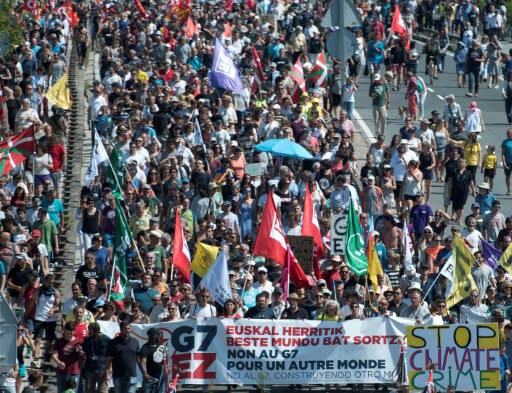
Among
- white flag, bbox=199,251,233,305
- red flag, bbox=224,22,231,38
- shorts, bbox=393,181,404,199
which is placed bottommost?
white flag, bbox=199,251,233,305

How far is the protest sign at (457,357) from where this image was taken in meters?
20.5

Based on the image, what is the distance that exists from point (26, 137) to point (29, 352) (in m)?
4.62

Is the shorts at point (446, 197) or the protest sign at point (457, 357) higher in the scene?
the shorts at point (446, 197)

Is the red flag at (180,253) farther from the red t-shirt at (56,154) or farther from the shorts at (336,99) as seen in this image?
the shorts at (336,99)

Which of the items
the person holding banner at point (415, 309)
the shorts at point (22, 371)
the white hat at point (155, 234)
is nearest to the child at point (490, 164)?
the white hat at point (155, 234)

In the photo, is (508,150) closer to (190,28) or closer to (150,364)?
(190,28)

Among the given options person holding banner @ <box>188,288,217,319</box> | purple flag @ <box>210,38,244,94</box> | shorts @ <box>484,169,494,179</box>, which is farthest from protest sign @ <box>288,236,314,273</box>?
purple flag @ <box>210,38,244,94</box>

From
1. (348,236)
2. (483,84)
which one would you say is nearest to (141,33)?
(483,84)

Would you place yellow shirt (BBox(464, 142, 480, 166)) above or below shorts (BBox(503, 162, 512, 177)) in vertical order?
above

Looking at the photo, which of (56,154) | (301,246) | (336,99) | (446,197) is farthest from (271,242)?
(336,99)

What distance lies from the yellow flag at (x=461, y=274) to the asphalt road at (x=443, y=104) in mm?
9258

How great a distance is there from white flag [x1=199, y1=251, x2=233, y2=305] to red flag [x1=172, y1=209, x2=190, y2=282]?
3.66ft

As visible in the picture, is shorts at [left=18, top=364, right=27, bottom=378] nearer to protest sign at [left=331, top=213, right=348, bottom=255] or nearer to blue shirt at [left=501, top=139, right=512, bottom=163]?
protest sign at [left=331, top=213, right=348, bottom=255]

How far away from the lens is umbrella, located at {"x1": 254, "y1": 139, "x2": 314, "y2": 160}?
93.2 feet
